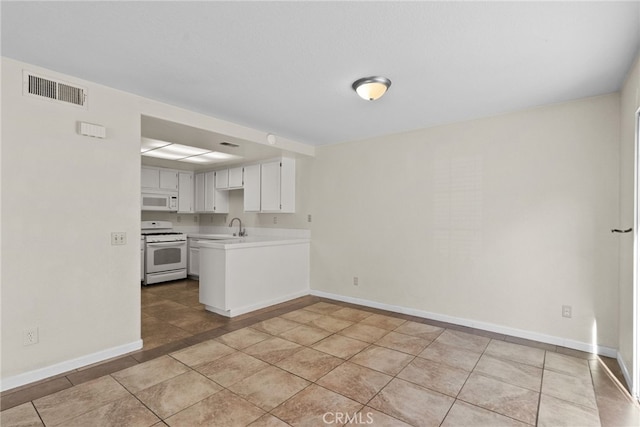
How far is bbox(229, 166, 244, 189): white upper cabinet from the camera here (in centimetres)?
590

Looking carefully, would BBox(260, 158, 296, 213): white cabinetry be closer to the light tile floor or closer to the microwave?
the light tile floor

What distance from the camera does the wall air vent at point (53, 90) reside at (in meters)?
2.39

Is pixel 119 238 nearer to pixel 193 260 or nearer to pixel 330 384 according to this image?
pixel 330 384

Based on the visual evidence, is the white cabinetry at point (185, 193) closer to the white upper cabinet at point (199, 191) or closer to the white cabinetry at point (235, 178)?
the white upper cabinet at point (199, 191)

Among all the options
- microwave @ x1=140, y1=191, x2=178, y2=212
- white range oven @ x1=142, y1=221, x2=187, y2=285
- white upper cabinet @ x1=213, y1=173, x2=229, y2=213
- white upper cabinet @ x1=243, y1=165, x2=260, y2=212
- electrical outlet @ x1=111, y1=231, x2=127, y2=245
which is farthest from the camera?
white upper cabinet @ x1=213, y1=173, x2=229, y2=213

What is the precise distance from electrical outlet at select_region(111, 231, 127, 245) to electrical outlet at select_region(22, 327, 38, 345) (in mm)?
821

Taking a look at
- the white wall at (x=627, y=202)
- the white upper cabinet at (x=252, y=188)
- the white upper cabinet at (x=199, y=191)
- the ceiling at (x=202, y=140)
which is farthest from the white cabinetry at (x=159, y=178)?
the white wall at (x=627, y=202)

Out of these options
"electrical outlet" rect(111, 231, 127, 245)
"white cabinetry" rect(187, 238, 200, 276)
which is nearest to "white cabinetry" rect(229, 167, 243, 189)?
"white cabinetry" rect(187, 238, 200, 276)

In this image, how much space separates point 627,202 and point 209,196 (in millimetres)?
6303

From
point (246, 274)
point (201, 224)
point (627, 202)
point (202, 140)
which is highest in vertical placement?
point (202, 140)

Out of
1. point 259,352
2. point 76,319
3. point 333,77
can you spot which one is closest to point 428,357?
point 259,352

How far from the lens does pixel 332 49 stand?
2.17 m

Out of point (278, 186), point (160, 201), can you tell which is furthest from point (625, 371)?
point (160, 201)

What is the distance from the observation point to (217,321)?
12.7ft
